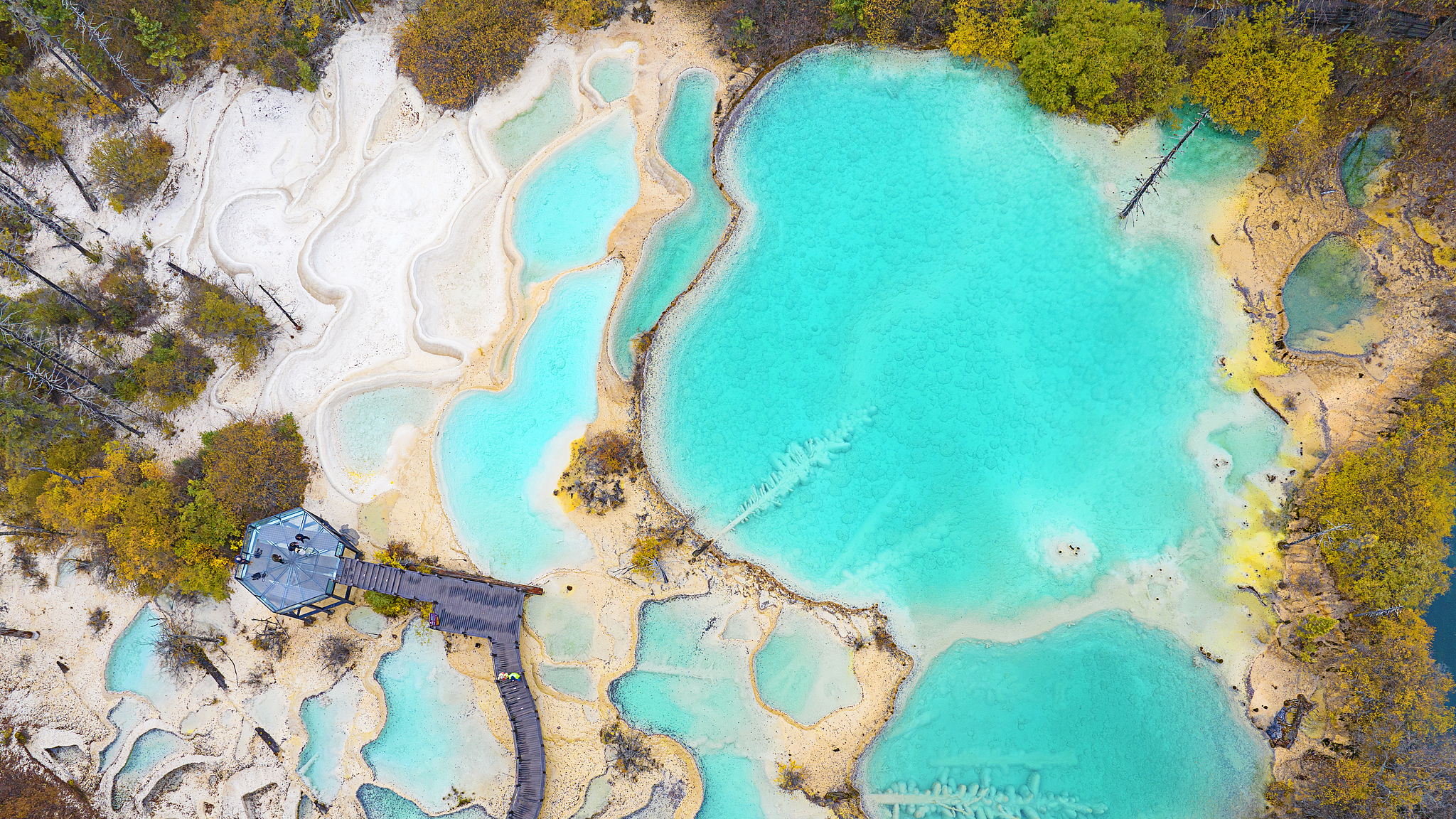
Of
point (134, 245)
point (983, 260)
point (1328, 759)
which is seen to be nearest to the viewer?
point (1328, 759)

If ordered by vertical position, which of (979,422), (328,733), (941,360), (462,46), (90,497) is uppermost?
(462,46)

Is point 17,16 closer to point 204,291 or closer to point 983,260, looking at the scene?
point 204,291

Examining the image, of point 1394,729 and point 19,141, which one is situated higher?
point 19,141

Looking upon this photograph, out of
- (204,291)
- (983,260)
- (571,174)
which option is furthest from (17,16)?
(983,260)

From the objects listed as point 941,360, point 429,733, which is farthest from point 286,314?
point 941,360

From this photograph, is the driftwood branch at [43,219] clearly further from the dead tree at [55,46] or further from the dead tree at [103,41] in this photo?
the dead tree at [103,41]

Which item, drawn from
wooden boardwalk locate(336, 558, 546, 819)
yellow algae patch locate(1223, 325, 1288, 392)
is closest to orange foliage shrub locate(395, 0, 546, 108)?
wooden boardwalk locate(336, 558, 546, 819)

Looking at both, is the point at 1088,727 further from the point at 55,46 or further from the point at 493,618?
the point at 55,46
